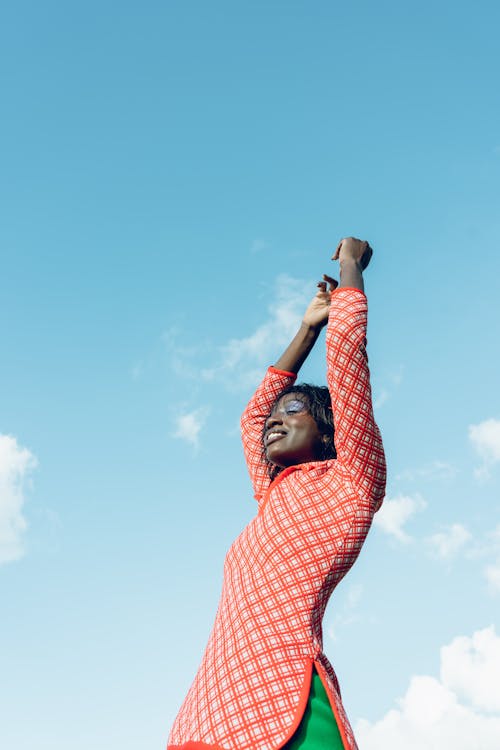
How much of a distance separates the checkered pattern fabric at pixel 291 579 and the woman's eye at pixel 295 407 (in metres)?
0.32

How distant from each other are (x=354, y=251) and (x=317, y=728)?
2080mm

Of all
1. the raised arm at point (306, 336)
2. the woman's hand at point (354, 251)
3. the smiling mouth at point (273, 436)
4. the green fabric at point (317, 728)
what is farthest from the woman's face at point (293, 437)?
the green fabric at point (317, 728)

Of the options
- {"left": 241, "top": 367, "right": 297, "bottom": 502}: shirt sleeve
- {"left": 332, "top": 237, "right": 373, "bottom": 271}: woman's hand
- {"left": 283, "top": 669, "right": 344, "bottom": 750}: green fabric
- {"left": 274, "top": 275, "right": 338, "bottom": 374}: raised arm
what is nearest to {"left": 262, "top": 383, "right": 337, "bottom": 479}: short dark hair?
{"left": 241, "top": 367, "right": 297, "bottom": 502}: shirt sleeve

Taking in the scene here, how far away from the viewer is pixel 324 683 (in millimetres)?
2990

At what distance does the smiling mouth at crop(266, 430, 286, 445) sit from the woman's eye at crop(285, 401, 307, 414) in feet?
0.37

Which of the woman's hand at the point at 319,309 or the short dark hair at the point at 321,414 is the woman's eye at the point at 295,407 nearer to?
the short dark hair at the point at 321,414

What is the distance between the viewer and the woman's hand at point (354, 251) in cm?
386

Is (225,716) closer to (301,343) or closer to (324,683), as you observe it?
(324,683)

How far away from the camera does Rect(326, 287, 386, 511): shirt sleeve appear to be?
3371 millimetres

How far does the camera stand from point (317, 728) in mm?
2842

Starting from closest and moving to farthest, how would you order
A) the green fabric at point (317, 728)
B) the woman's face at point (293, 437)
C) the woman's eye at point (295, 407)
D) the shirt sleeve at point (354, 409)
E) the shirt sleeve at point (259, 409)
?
the green fabric at point (317, 728) < the shirt sleeve at point (354, 409) < the woman's face at point (293, 437) < the woman's eye at point (295, 407) < the shirt sleeve at point (259, 409)

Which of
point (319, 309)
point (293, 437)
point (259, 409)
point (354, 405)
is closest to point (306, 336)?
point (319, 309)

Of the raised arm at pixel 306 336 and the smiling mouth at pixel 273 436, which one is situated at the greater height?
the raised arm at pixel 306 336

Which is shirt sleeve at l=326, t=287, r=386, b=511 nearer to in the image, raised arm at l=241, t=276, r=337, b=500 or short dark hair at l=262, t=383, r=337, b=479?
short dark hair at l=262, t=383, r=337, b=479
